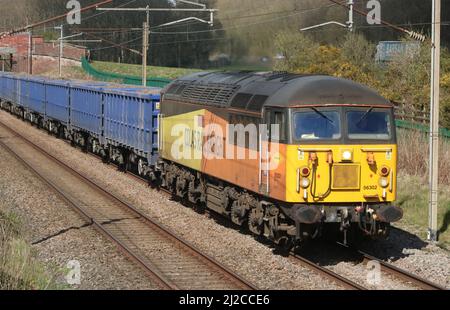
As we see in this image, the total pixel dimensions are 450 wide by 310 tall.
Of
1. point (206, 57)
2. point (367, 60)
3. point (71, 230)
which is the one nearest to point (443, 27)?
point (367, 60)

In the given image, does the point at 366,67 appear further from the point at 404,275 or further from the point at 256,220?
the point at 404,275

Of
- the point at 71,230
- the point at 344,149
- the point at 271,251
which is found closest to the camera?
the point at 344,149

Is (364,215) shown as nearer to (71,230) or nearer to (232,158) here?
(232,158)

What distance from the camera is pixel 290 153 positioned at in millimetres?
13352

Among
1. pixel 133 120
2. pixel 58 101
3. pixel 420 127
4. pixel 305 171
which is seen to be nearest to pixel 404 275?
pixel 305 171

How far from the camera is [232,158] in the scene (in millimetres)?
15727

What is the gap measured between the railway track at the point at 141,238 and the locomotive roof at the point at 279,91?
293cm

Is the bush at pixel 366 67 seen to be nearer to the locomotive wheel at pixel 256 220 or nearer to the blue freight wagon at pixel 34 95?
the blue freight wagon at pixel 34 95

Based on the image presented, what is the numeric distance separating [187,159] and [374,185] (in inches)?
243

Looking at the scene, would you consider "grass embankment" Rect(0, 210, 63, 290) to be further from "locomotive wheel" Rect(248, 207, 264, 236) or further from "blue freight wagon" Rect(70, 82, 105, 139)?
"blue freight wagon" Rect(70, 82, 105, 139)

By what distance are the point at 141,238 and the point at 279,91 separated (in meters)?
4.40

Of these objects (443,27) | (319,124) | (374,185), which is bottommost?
(374,185)

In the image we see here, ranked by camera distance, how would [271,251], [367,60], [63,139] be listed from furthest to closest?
[367,60], [63,139], [271,251]

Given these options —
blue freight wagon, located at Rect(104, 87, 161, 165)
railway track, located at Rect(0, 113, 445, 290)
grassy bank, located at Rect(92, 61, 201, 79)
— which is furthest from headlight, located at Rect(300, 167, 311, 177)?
grassy bank, located at Rect(92, 61, 201, 79)
